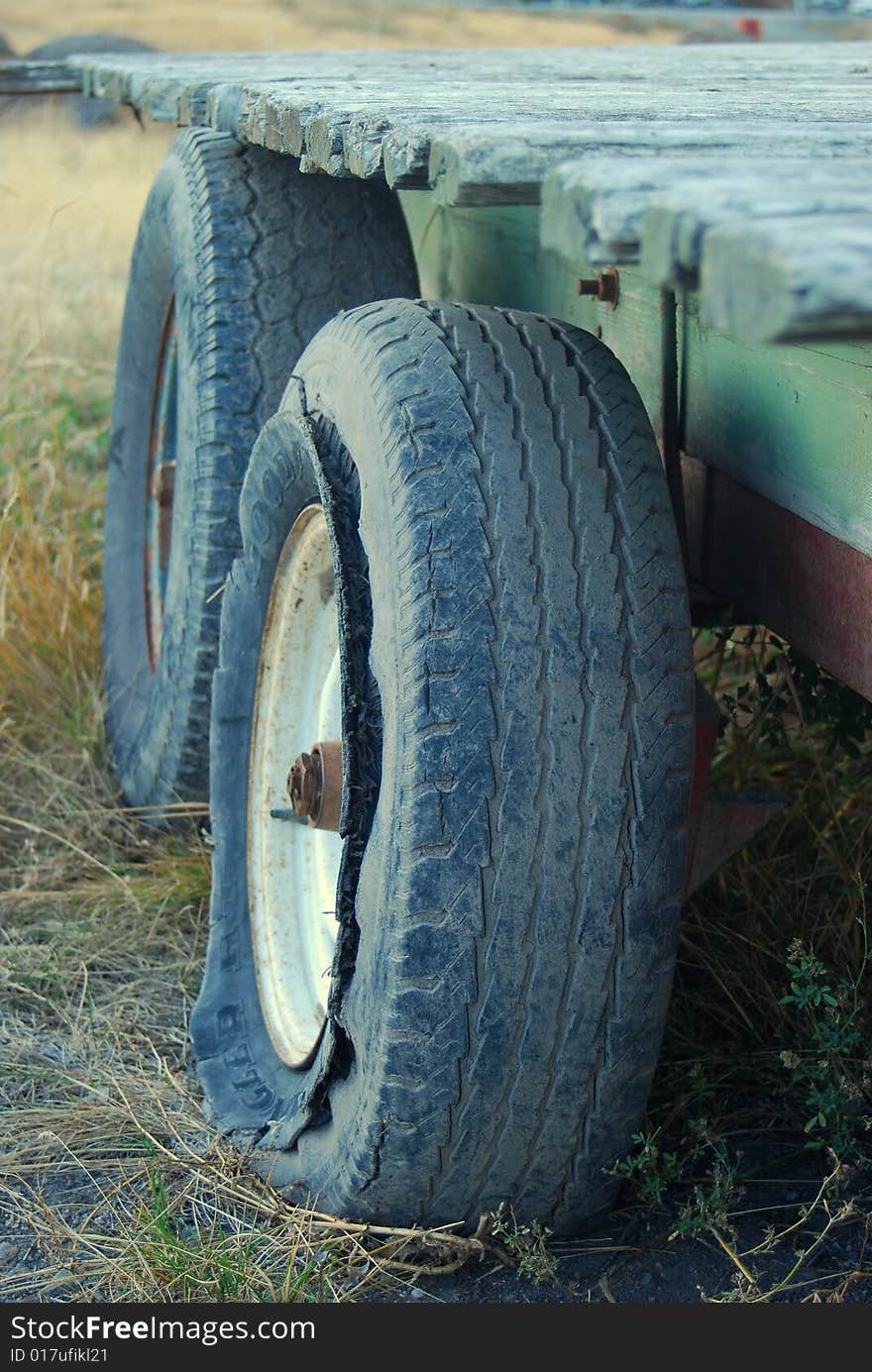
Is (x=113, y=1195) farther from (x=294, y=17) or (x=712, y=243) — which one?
(x=294, y=17)

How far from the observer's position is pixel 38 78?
3.94 meters

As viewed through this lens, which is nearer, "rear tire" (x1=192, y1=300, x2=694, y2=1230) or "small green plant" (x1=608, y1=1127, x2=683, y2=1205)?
"rear tire" (x1=192, y1=300, x2=694, y2=1230)

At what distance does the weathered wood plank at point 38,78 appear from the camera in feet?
12.7

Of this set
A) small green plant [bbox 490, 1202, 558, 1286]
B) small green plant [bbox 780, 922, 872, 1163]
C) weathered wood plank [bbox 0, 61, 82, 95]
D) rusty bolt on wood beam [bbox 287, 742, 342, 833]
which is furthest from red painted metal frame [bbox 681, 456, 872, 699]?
weathered wood plank [bbox 0, 61, 82, 95]

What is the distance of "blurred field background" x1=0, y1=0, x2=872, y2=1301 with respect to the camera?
177 centimetres

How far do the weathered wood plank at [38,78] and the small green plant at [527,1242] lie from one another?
323cm

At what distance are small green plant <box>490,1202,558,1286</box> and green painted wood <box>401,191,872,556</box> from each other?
831mm

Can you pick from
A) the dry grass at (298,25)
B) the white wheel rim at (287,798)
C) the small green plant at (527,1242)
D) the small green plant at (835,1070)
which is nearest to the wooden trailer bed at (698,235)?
the small green plant at (835,1070)

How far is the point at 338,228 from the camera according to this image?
8.85 feet

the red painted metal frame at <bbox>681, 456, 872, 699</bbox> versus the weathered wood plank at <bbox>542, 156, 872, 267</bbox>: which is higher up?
the weathered wood plank at <bbox>542, 156, 872, 267</bbox>

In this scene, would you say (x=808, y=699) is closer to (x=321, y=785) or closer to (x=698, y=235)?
(x=321, y=785)

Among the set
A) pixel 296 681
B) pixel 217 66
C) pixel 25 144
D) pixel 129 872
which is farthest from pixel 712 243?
pixel 25 144

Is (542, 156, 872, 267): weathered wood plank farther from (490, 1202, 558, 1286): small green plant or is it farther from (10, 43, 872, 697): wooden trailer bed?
(490, 1202, 558, 1286): small green plant

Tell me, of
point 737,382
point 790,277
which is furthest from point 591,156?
point 737,382
